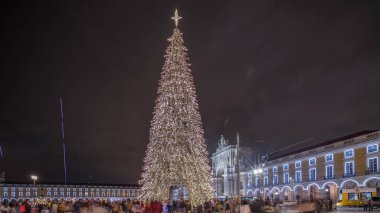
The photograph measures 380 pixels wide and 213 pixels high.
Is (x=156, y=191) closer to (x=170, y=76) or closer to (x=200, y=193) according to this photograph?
(x=200, y=193)

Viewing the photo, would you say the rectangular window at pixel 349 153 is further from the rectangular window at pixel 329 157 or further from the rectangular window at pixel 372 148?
the rectangular window at pixel 372 148

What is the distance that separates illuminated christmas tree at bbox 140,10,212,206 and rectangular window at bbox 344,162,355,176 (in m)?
31.0

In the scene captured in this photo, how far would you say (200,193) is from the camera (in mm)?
31516

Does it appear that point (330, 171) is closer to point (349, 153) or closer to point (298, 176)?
point (349, 153)

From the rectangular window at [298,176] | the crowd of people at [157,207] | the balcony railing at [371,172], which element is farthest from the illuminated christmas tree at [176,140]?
the rectangular window at [298,176]

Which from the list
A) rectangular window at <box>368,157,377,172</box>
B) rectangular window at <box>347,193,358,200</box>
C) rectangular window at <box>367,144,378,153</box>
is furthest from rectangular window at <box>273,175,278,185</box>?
rectangular window at <box>347,193,358,200</box>

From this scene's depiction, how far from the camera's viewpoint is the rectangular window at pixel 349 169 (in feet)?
Answer: 177

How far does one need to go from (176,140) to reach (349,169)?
35.0 m

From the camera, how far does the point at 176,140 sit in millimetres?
30297

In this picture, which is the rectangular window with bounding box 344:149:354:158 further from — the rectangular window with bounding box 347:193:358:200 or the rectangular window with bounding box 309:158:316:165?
the rectangular window with bounding box 347:193:358:200

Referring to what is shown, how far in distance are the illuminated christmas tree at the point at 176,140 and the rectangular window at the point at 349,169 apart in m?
31.0

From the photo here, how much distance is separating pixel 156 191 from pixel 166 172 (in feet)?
5.87

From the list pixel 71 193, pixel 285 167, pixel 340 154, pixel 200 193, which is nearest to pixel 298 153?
pixel 285 167

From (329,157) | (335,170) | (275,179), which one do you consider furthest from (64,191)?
(335,170)
